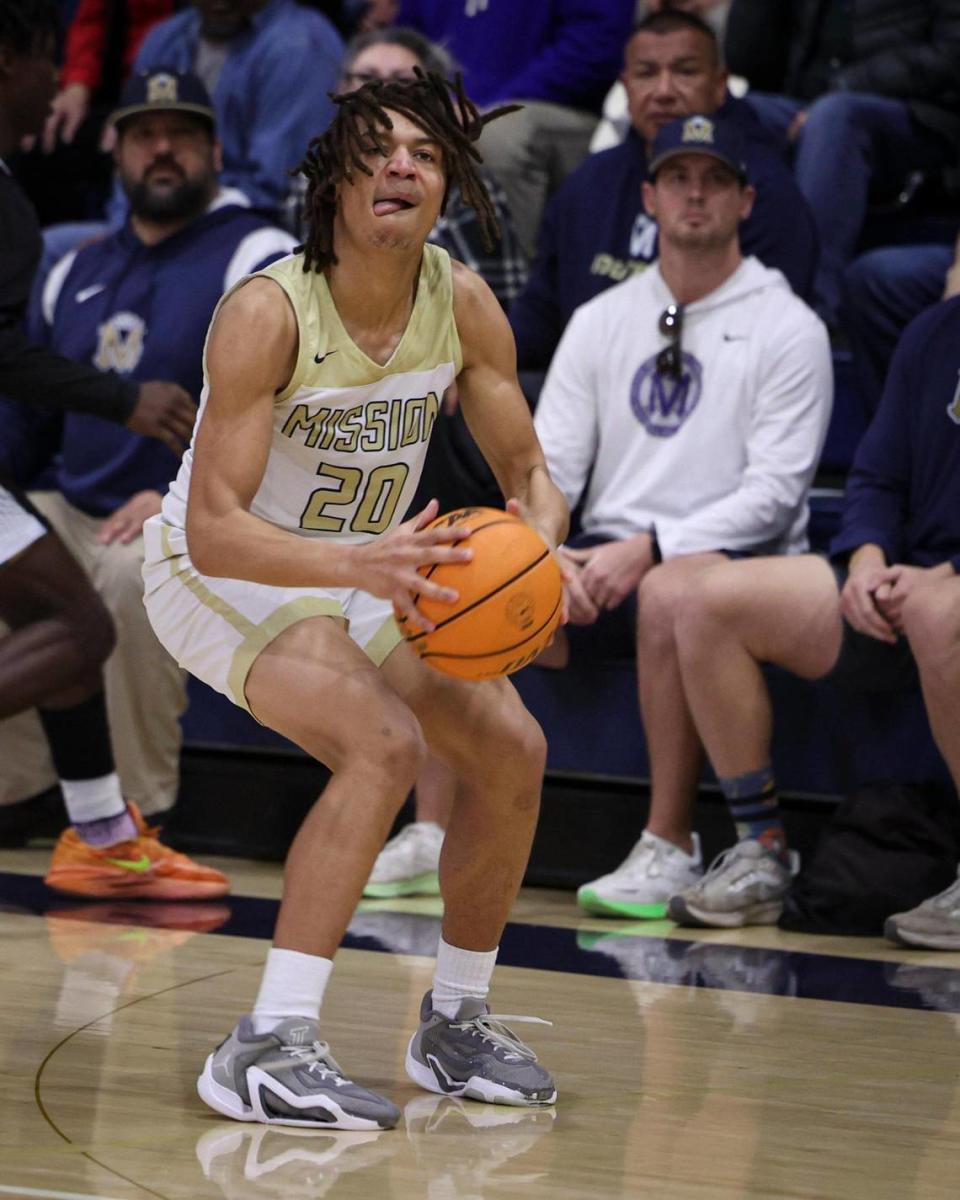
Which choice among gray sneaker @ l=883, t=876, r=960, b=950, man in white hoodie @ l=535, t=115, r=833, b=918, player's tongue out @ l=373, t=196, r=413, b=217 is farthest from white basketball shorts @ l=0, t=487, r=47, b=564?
gray sneaker @ l=883, t=876, r=960, b=950

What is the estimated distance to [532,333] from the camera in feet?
18.7

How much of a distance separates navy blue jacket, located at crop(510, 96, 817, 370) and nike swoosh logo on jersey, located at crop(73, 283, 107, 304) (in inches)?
48.8

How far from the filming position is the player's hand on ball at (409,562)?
2.67 meters

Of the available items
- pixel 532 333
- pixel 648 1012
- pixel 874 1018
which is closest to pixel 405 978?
pixel 648 1012

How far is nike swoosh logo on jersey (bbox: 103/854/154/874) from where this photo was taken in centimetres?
490

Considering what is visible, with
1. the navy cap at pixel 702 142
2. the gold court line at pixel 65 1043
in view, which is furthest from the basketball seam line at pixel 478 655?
the navy cap at pixel 702 142

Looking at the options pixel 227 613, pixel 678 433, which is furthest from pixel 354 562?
pixel 678 433

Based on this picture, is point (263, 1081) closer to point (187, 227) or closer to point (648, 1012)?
point (648, 1012)

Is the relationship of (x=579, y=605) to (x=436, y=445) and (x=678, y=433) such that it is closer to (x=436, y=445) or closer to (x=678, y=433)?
(x=678, y=433)

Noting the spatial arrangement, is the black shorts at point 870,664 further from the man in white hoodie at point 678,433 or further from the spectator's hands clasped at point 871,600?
the man in white hoodie at point 678,433

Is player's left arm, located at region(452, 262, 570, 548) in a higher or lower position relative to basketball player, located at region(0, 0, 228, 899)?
higher

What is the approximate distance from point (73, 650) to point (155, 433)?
0.62 meters

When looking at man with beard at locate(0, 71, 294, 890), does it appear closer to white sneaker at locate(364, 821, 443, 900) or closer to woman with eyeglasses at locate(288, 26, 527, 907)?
woman with eyeglasses at locate(288, 26, 527, 907)

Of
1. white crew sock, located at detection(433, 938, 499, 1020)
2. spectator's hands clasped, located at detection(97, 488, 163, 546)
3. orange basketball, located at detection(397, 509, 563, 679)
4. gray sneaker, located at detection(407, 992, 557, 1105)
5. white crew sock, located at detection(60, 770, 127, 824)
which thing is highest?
orange basketball, located at detection(397, 509, 563, 679)
